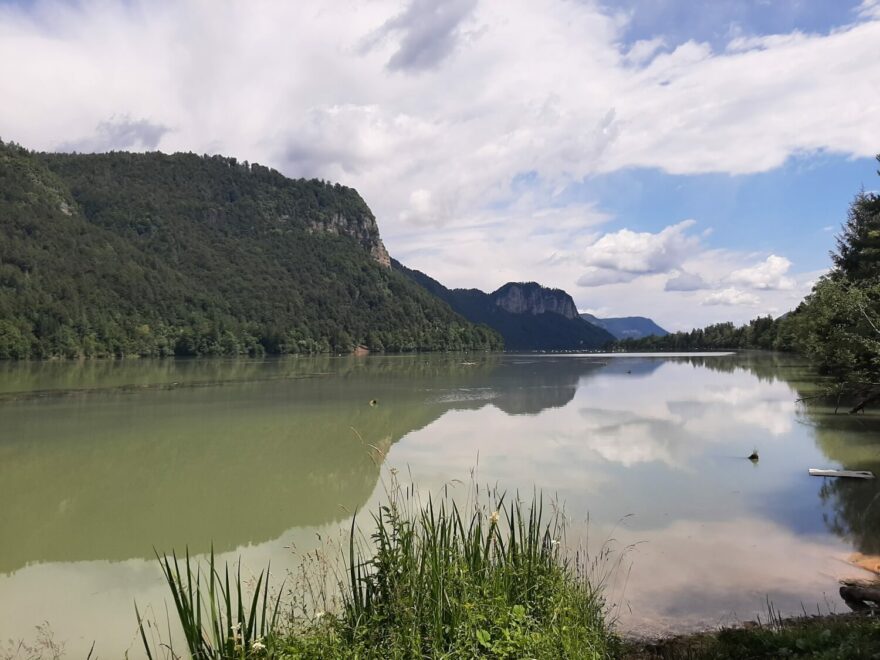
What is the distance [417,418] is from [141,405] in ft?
50.4

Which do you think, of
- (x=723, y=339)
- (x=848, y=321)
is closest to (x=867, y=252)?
(x=848, y=321)

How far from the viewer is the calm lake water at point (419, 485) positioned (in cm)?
902

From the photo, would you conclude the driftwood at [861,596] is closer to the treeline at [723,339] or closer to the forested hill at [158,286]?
the treeline at [723,339]

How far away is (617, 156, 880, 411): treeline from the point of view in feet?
51.0

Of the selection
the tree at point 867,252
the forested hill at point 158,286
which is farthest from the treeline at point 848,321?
the forested hill at point 158,286

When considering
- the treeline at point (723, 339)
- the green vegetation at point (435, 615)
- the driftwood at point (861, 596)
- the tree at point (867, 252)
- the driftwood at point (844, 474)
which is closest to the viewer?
the green vegetation at point (435, 615)

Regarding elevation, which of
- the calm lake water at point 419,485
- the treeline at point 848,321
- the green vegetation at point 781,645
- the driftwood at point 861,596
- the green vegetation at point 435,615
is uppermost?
the treeline at point 848,321

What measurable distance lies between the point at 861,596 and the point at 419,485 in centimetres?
914

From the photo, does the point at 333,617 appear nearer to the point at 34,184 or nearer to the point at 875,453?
the point at 875,453

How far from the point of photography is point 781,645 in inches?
213

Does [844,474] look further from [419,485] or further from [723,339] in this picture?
[723,339]

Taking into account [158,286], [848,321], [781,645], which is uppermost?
[158,286]

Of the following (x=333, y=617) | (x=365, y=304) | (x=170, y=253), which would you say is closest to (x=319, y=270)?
(x=365, y=304)

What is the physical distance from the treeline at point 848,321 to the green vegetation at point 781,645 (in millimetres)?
4696
